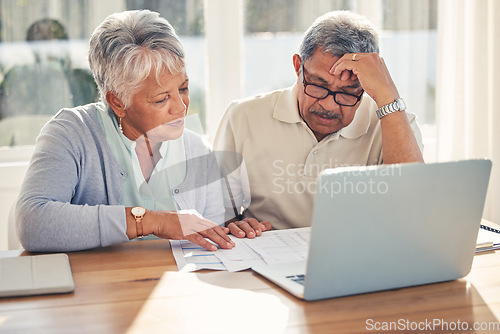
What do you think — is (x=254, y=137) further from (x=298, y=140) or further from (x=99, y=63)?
(x=99, y=63)

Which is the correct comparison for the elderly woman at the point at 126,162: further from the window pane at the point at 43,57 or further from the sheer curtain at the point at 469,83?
the sheer curtain at the point at 469,83

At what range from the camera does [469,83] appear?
2951 millimetres

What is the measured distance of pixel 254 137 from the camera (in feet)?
6.27

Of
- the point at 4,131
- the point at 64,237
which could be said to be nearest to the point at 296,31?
the point at 4,131

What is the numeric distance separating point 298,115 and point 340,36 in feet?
1.01

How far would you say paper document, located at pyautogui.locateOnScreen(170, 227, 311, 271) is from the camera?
1.24 metres

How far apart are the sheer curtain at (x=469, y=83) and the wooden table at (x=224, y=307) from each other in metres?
1.91

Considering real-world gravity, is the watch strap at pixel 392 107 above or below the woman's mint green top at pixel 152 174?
above

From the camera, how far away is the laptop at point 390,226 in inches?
36.9

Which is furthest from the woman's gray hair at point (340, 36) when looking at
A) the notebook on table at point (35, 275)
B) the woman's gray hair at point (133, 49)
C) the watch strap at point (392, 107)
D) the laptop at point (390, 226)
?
the notebook on table at point (35, 275)

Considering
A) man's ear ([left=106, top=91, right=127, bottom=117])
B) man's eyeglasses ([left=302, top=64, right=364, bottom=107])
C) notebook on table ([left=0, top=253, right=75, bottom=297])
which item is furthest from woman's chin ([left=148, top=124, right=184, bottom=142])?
notebook on table ([left=0, top=253, right=75, bottom=297])

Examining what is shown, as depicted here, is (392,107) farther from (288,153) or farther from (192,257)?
(192,257)

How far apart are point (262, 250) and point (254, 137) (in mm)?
648

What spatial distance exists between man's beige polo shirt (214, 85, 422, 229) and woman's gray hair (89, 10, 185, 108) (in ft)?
1.29
